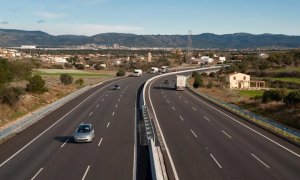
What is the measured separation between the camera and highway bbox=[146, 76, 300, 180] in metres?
21.2

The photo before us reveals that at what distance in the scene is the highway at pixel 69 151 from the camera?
2073 cm

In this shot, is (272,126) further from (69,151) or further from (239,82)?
(239,82)

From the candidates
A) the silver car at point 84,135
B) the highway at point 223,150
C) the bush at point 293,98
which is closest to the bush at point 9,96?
the highway at point 223,150

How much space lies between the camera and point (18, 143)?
2859cm

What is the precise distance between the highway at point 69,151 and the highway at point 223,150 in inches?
107

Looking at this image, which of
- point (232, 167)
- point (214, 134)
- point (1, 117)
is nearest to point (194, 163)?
point (232, 167)

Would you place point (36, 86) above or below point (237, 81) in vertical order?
above

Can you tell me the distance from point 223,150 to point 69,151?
9.43 m

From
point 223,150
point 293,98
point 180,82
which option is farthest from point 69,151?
point 180,82

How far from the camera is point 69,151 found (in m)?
25.9

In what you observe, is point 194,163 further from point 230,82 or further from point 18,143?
point 230,82

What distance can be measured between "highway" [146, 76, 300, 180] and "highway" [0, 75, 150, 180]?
2.71 metres

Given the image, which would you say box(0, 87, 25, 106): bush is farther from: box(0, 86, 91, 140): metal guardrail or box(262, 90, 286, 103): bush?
box(262, 90, 286, 103): bush

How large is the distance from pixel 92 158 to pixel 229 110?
1102 inches
